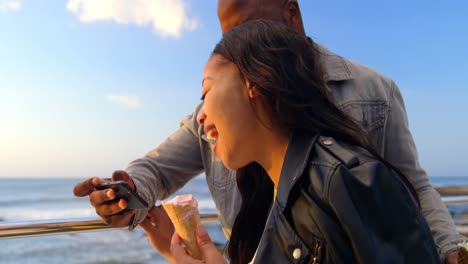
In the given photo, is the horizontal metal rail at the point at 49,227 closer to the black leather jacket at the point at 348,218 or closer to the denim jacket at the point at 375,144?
the denim jacket at the point at 375,144

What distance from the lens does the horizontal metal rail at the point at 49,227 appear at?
4.97ft

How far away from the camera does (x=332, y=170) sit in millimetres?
780

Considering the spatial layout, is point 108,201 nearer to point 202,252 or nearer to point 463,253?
point 202,252

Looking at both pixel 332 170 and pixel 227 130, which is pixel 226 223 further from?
pixel 332 170

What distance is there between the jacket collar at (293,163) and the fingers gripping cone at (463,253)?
0.59 m

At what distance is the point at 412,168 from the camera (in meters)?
1.30

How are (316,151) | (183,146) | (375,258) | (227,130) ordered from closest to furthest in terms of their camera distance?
(375,258)
(316,151)
(227,130)
(183,146)

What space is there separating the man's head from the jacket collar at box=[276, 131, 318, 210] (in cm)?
59

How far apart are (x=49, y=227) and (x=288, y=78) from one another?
1.08 meters

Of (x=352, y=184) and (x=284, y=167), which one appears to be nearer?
(x=352, y=184)

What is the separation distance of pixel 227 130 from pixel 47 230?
0.93 m

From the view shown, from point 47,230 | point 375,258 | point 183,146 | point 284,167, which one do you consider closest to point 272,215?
point 284,167

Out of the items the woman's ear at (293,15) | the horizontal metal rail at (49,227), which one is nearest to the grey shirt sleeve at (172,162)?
the horizontal metal rail at (49,227)

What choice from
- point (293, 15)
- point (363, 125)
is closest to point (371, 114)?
point (363, 125)
